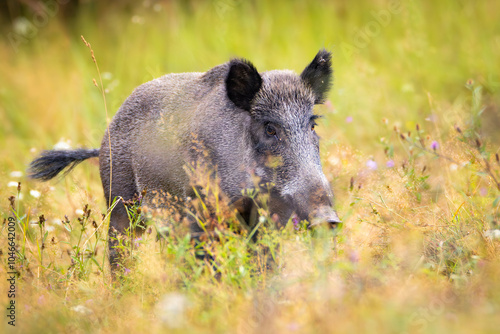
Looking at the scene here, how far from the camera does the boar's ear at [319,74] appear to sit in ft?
12.7

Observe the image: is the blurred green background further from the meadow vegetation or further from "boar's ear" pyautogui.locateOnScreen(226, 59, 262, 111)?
"boar's ear" pyautogui.locateOnScreen(226, 59, 262, 111)

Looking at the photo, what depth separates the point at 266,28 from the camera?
25.5 ft

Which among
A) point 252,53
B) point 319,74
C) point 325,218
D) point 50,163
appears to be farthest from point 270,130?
point 252,53

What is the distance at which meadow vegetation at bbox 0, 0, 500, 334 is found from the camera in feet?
7.63

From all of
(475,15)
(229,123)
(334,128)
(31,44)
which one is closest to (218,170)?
(229,123)

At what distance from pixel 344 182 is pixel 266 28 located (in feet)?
13.7

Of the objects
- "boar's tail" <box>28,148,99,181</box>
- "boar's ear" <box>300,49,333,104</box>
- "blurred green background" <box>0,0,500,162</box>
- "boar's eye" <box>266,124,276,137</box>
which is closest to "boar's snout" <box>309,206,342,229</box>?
"boar's eye" <box>266,124,276,137</box>

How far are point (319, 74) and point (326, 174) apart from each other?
844mm

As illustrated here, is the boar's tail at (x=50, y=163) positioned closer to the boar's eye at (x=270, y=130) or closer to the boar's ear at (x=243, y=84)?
the boar's ear at (x=243, y=84)

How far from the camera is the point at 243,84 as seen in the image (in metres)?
3.63

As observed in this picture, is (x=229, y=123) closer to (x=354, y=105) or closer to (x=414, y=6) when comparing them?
(x=354, y=105)

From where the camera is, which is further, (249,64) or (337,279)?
(249,64)

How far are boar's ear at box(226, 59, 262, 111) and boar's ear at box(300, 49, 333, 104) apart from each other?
0.45m

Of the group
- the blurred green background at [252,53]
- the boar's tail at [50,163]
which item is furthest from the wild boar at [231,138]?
the blurred green background at [252,53]
